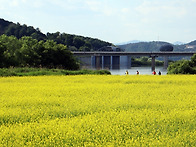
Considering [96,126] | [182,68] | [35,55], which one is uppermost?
[35,55]

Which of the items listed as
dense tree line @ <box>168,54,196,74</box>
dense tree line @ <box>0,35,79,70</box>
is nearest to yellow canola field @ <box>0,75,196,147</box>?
dense tree line @ <box>0,35,79,70</box>

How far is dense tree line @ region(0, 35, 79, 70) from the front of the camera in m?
59.1

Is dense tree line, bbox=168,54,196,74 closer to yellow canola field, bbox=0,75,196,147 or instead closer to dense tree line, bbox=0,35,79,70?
dense tree line, bbox=0,35,79,70

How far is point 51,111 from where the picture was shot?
13.4 m

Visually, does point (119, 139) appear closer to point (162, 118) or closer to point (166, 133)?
point (166, 133)

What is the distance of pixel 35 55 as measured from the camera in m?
63.1

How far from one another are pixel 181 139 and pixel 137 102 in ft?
21.2

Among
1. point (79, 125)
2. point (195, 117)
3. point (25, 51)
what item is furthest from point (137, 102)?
point (25, 51)

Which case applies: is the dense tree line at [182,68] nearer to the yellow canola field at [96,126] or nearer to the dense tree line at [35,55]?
the dense tree line at [35,55]

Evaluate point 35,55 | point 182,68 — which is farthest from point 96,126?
point 35,55

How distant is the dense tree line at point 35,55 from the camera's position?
59106mm

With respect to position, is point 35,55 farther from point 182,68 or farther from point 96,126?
point 96,126

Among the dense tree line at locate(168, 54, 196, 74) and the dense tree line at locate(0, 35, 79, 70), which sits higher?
the dense tree line at locate(0, 35, 79, 70)

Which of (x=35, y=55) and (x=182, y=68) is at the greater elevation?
(x=35, y=55)
